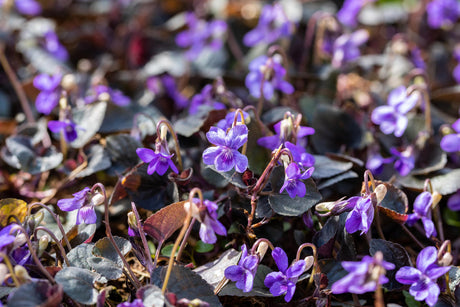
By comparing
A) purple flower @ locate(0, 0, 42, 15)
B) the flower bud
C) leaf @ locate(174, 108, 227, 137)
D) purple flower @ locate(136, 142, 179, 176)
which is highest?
purple flower @ locate(0, 0, 42, 15)

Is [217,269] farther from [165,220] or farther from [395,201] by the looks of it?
[395,201]

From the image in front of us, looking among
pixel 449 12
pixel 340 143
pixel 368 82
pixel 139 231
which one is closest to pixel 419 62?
pixel 368 82

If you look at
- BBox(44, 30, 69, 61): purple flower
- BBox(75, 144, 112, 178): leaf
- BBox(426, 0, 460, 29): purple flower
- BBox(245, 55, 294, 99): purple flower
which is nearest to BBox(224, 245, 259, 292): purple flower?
BBox(75, 144, 112, 178): leaf

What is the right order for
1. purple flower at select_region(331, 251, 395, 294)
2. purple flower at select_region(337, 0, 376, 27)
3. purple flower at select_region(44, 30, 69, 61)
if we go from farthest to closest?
purple flower at select_region(337, 0, 376, 27)
purple flower at select_region(44, 30, 69, 61)
purple flower at select_region(331, 251, 395, 294)

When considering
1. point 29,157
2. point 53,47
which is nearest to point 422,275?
point 29,157

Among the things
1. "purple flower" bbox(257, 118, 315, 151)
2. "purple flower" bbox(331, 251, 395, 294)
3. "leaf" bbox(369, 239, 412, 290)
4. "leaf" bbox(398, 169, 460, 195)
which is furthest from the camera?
"leaf" bbox(398, 169, 460, 195)

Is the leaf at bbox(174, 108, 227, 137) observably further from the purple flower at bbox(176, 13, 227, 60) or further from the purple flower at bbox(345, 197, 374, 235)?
the purple flower at bbox(176, 13, 227, 60)

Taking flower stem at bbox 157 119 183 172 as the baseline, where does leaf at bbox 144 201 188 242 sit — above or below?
below
